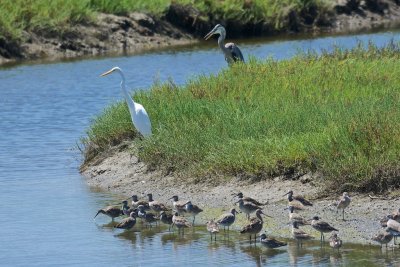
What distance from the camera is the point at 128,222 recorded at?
44.0 ft

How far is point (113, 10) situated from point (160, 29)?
177 cm

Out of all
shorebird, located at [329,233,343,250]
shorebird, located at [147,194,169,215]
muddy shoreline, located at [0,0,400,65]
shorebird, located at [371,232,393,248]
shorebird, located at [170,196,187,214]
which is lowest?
muddy shoreline, located at [0,0,400,65]

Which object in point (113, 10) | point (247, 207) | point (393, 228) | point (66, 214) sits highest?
point (393, 228)

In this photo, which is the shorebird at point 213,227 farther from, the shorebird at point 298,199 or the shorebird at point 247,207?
the shorebird at point 298,199

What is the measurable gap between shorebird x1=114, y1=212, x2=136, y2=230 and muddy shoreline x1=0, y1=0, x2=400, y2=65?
1980 cm

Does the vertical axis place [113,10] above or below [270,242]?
below

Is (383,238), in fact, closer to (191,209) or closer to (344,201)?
(344,201)

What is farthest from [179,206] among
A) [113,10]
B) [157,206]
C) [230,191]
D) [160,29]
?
[160,29]

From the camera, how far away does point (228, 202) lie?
14.1 m

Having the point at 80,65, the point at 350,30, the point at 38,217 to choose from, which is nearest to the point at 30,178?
the point at 38,217

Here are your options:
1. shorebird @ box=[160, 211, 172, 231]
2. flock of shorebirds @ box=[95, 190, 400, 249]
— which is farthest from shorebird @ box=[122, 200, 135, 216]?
shorebird @ box=[160, 211, 172, 231]

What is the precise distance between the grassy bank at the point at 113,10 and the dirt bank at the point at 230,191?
16707 millimetres

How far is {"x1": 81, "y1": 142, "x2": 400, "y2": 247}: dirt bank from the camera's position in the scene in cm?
1270

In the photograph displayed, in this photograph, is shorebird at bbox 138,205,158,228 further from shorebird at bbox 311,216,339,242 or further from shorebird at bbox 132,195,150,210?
shorebird at bbox 311,216,339,242
